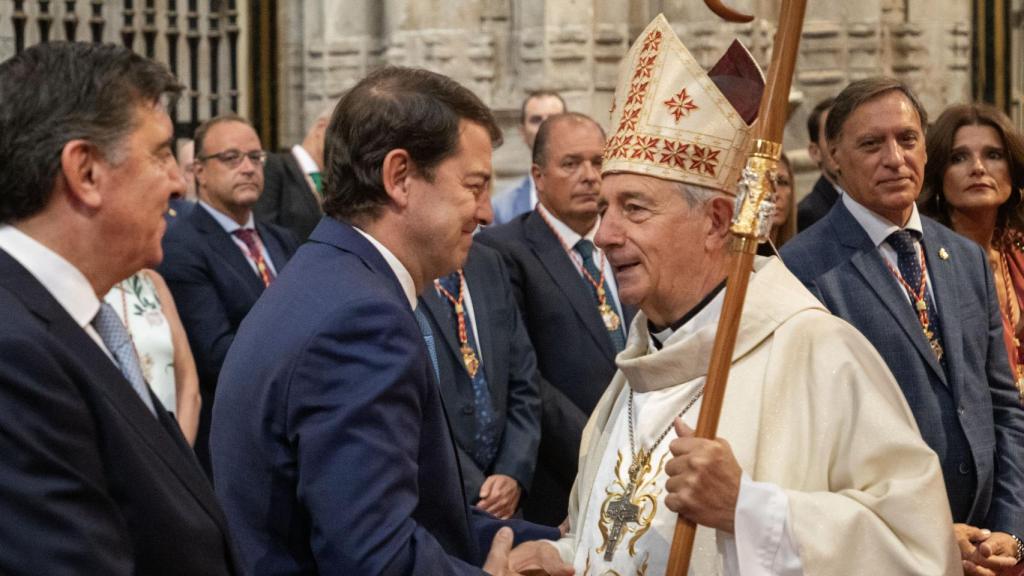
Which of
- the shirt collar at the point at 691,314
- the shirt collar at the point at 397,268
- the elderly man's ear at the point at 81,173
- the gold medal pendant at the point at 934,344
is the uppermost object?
the elderly man's ear at the point at 81,173

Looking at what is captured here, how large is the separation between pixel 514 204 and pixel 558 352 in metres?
2.54

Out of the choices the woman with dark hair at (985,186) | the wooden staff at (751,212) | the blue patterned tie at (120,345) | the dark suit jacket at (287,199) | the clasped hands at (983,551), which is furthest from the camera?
the dark suit jacket at (287,199)

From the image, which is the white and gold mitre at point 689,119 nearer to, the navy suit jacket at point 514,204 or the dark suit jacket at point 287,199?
the dark suit jacket at point 287,199

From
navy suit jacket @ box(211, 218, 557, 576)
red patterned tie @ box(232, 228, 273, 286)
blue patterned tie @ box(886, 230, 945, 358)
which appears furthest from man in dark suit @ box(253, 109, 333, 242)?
navy suit jacket @ box(211, 218, 557, 576)

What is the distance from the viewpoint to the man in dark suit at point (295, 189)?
24.9 feet

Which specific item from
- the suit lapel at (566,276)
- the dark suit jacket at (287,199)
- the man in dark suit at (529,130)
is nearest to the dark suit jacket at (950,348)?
the suit lapel at (566,276)

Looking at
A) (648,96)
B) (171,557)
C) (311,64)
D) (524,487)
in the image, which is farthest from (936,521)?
(311,64)

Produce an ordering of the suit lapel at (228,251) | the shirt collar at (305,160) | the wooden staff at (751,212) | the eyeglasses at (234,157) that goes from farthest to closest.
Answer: the shirt collar at (305,160)
the eyeglasses at (234,157)
the suit lapel at (228,251)
the wooden staff at (751,212)

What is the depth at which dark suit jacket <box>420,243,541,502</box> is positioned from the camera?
4.91 metres

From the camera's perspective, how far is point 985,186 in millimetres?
4652

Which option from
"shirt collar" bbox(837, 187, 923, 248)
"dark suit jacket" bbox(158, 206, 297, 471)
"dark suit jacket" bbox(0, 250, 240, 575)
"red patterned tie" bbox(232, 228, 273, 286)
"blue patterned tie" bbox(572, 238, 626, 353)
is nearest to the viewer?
"dark suit jacket" bbox(0, 250, 240, 575)

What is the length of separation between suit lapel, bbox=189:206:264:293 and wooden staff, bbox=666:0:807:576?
11.8 ft

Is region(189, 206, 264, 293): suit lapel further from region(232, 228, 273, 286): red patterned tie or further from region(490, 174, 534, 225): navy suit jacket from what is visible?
region(490, 174, 534, 225): navy suit jacket

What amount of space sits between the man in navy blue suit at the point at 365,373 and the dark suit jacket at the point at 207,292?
3123 mm
